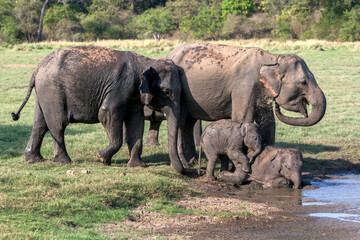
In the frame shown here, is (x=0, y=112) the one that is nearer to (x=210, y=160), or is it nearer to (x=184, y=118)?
(x=184, y=118)

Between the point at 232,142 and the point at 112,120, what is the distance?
2053 millimetres

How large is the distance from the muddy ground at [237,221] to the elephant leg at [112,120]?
2.10 meters

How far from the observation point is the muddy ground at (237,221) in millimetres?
7504

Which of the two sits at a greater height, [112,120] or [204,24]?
[112,120]

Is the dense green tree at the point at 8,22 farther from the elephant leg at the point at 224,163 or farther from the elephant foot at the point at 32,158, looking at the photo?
the elephant leg at the point at 224,163

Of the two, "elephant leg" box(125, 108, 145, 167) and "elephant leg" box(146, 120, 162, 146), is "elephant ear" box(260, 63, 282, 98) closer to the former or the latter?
"elephant leg" box(125, 108, 145, 167)

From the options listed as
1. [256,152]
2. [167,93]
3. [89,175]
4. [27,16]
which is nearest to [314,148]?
[256,152]

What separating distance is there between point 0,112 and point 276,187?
927cm

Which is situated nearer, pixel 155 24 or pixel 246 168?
pixel 246 168

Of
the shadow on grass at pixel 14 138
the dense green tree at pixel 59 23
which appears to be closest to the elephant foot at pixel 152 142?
the shadow on grass at pixel 14 138

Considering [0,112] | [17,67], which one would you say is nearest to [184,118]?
[0,112]

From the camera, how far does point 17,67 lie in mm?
28359

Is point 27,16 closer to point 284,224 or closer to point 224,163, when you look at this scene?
point 224,163

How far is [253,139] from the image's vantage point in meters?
10.6
